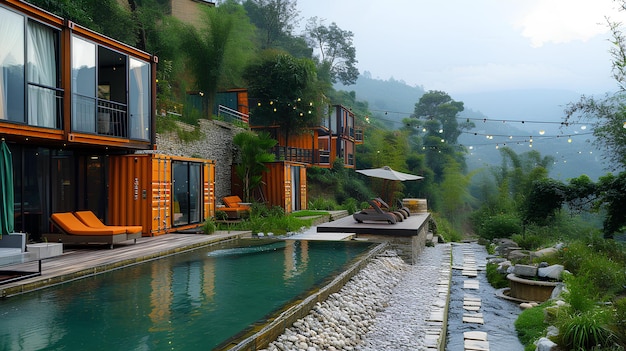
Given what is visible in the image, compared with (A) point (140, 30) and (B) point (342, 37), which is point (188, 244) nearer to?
(A) point (140, 30)

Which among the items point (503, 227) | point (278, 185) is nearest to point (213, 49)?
point (278, 185)

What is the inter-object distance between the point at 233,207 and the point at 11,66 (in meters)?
8.56

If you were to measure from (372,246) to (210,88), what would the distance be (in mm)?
11787

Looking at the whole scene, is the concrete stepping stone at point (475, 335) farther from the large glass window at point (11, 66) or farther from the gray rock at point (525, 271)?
the large glass window at point (11, 66)

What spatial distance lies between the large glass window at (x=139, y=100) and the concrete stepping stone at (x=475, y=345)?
327 inches

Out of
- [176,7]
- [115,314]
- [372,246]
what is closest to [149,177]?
[372,246]

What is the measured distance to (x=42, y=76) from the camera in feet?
26.7

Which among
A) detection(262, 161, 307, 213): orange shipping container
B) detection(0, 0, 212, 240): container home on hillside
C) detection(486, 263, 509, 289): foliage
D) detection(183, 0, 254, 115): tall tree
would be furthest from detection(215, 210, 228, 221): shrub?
detection(486, 263, 509, 289): foliage

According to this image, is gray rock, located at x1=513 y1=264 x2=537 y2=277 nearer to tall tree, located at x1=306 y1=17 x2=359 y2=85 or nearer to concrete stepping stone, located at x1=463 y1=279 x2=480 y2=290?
concrete stepping stone, located at x1=463 y1=279 x2=480 y2=290

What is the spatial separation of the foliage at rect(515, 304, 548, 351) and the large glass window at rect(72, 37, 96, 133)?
26.4ft

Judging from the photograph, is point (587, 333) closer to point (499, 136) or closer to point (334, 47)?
point (499, 136)

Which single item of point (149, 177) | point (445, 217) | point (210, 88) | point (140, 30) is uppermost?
point (140, 30)

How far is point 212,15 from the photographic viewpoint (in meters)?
18.2

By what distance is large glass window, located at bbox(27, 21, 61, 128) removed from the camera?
25.7ft
